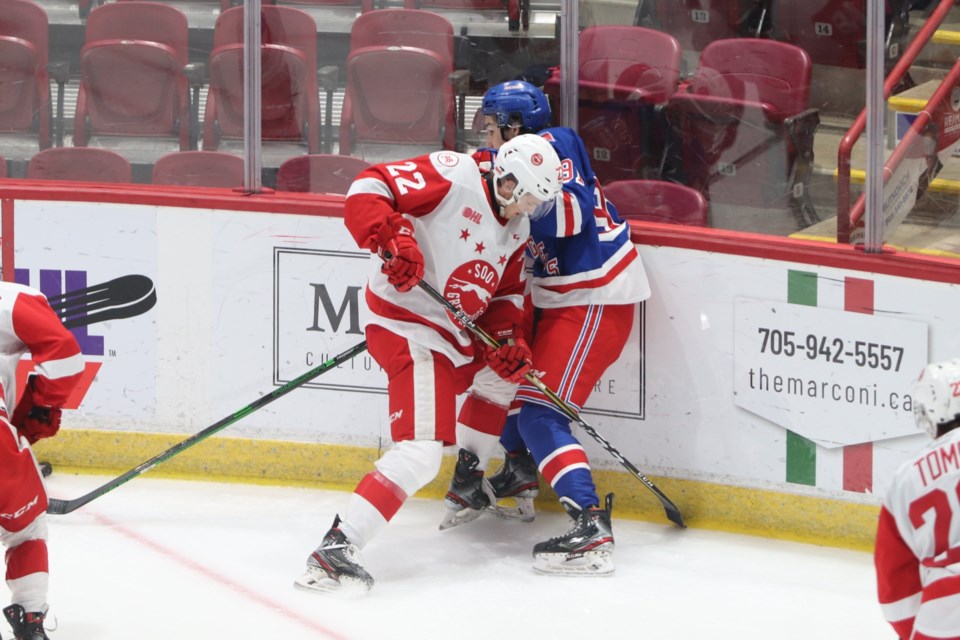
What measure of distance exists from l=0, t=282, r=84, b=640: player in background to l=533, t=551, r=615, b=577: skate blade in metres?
1.29

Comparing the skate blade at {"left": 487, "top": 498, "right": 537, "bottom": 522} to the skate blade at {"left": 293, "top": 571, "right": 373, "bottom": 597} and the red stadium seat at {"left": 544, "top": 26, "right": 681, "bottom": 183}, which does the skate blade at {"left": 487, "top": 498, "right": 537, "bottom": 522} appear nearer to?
the skate blade at {"left": 293, "top": 571, "right": 373, "bottom": 597}

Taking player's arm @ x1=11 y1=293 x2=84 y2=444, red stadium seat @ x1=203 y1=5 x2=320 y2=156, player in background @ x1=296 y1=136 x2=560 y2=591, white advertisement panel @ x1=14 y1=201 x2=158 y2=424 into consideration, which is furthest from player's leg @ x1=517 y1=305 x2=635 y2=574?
player's arm @ x1=11 y1=293 x2=84 y2=444

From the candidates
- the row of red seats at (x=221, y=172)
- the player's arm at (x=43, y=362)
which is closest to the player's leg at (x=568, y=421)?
the row of red seats at (x=221, y=172)

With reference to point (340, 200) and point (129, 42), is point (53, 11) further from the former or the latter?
point (340, 200)

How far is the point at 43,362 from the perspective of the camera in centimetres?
309

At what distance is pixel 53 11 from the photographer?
15.1 ft

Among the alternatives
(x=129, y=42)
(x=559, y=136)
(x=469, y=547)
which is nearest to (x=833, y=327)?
(x=559, y=136)

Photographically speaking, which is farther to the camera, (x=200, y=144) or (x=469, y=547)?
(x=200, y=144)

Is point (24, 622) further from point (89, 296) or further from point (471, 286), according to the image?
point (89, 296)

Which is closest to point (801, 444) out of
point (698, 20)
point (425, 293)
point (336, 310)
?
point (425, 293)

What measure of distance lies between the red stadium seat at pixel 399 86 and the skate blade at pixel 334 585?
1341 mm

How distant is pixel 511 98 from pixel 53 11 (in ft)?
5.02

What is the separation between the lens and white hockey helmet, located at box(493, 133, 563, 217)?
3.74m

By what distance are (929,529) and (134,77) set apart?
119 inches
